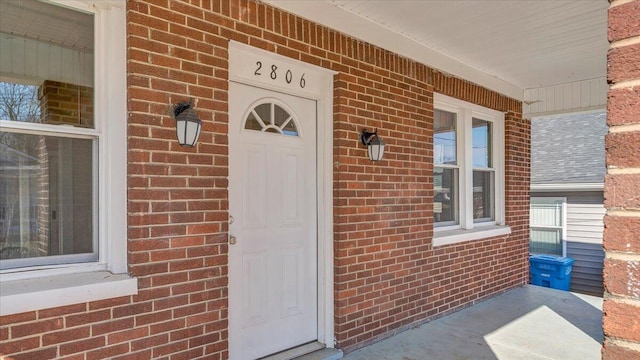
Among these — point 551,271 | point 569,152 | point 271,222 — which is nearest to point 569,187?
point 569,152

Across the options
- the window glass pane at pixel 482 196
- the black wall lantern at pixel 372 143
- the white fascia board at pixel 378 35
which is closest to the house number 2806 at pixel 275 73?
the white fascia board at pixel 378 35

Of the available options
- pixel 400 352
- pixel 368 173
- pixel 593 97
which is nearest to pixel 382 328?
pixel 400 352

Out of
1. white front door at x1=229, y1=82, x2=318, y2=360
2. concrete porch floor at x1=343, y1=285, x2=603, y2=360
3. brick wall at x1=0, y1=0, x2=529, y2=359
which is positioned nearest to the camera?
brick wall at x1=0, y1=0, x2=529, y2=359

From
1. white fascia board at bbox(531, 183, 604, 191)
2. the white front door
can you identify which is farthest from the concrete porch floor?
white fascia board at bbox(531, 183, 604, 191)

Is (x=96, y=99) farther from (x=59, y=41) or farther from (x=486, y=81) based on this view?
(x=486, y=81)

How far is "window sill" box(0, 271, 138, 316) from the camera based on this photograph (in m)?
2.00

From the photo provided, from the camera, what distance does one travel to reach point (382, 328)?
3961 mm

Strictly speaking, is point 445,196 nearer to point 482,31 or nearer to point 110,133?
point 482,31

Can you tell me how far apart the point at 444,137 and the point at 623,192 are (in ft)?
14.4

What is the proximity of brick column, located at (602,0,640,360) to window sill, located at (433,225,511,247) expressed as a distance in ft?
12.6

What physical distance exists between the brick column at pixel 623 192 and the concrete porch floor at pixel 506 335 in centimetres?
297

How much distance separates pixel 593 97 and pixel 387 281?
427 cm

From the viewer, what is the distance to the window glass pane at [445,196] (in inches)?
196

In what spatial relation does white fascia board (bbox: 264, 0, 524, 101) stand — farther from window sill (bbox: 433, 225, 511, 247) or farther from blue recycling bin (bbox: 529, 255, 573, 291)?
blue recycling bin (bbox: 529, 255, 573, 291)
